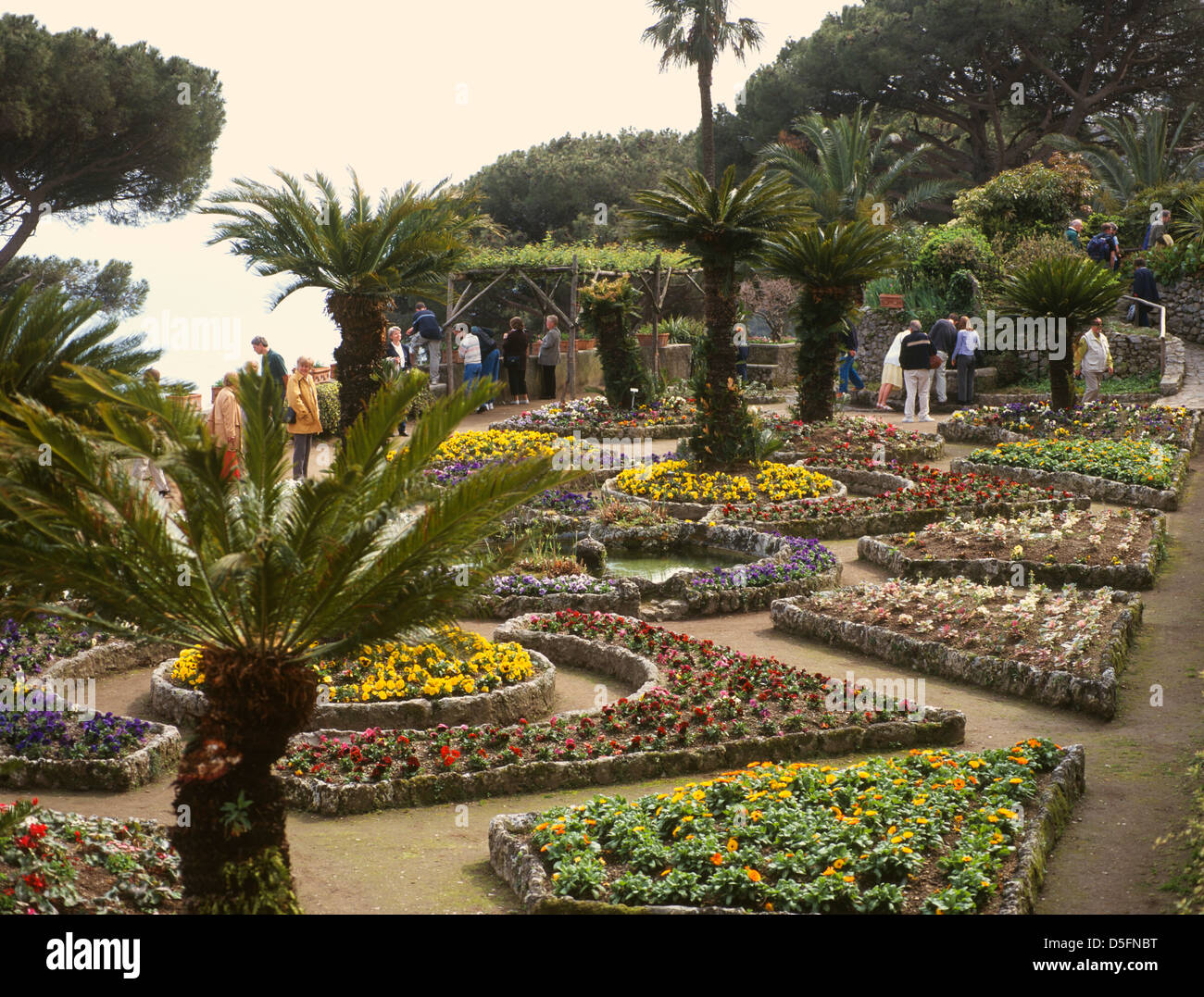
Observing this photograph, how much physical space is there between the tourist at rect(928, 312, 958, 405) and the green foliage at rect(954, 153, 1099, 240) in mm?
6282

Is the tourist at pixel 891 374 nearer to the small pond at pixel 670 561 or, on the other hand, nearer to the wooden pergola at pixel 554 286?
the wooden pergola at pixel 554 286

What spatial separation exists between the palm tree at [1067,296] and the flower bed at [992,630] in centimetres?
961

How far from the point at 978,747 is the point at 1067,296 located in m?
14.1

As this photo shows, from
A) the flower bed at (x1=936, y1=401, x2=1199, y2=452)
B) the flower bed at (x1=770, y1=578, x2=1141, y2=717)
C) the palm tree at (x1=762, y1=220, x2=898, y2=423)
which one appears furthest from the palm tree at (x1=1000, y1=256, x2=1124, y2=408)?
the flower bed at (x1=770, y1=578, x2=1141, y2=717)

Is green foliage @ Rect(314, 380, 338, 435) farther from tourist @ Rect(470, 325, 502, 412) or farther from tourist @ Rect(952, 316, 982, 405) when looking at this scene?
tourist @ Rect(952, 316, 982, 405)

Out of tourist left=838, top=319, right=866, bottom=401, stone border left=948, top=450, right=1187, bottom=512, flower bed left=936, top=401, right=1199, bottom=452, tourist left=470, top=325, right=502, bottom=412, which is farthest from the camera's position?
tourist left=838, top=319, right=866, bottom=401

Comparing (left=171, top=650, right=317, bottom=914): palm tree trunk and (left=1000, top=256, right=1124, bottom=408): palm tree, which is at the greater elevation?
(left=1000, top=256, right=1124, bottom=408): palm tree

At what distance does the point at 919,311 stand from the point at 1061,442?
9.63m

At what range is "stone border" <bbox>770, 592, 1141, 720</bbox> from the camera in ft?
31.1

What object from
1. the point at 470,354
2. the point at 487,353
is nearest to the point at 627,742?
the point at 470,354

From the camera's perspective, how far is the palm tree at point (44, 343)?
267 inches

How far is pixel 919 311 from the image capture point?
27.2 m

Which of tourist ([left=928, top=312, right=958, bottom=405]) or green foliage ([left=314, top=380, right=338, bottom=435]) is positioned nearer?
green foliage ([left=314, top=380, right=338, bottom=435])

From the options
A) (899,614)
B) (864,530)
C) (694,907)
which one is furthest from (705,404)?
(694,907)
